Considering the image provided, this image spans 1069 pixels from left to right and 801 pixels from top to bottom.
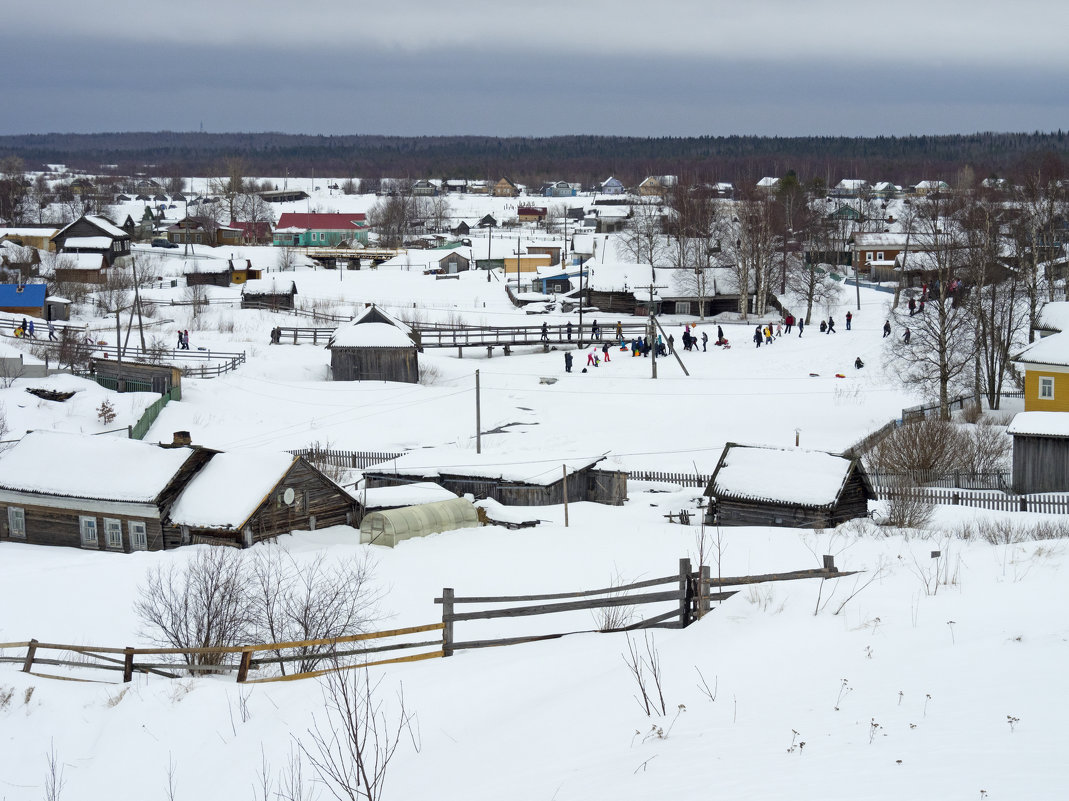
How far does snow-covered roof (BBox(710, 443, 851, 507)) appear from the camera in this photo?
2195 centimetres

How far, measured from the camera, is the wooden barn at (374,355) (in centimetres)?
4388

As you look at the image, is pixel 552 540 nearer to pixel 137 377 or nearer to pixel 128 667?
pixel 128 667

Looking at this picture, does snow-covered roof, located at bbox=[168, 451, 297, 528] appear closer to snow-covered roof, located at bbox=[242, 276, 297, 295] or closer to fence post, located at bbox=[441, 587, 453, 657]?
fence post, located at bbox=[441, 587, 453, 657]

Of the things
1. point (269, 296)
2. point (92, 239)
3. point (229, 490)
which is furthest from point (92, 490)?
point (92, 239)

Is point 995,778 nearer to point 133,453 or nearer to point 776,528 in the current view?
point 776,528

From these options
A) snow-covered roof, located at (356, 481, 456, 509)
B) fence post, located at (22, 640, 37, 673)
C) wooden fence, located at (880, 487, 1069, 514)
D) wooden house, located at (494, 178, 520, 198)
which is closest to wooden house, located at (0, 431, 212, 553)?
snow-covered roof, located at (356, 481, 456, 509)

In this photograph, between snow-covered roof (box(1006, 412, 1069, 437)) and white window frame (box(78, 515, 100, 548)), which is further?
snow-covered roof (box(1006, 412, 1069, 437))

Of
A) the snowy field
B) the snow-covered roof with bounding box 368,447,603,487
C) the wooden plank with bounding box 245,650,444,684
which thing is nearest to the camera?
the snowy field

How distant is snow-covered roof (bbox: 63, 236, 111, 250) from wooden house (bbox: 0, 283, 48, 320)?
19805mm

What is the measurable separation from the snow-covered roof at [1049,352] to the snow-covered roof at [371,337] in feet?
78.5

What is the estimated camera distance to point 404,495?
79.7ft

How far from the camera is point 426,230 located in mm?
113062

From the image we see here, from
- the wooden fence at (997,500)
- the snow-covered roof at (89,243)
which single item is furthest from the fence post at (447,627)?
the snow-covered roof at (89,243)

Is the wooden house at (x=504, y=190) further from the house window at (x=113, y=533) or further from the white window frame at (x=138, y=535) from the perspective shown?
the white window frame at (x=138, y=535)
